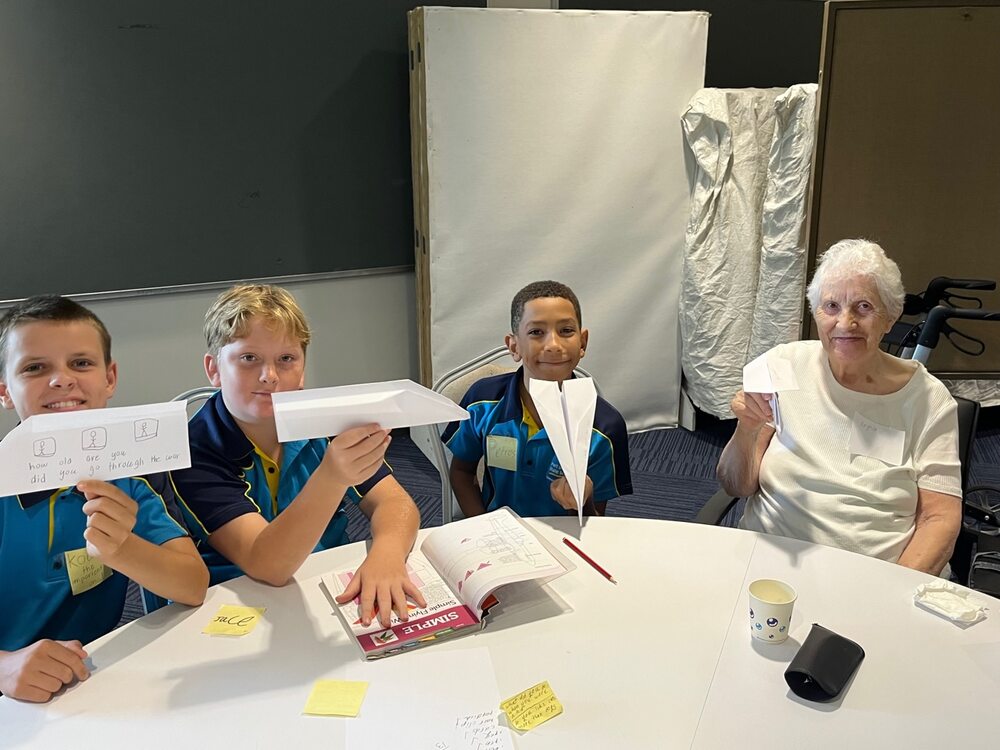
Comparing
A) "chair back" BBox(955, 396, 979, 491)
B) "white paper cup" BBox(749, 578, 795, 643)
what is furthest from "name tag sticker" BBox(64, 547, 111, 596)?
"chair back" BBox(955, 396, 979, 491)

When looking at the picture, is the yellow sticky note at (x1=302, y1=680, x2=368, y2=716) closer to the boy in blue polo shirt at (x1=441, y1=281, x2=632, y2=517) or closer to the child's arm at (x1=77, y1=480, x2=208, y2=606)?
the child's arm at (x1=77, y1=480, x2=208, y2=606)

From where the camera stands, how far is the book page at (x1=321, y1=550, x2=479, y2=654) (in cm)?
125

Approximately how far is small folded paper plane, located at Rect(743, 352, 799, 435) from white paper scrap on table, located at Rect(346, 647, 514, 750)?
2.63ft

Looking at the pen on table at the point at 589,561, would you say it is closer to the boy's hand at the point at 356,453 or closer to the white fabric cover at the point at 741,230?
the boy's hand at the point at 356,453

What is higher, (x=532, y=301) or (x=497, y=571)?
(x=532, y=301)

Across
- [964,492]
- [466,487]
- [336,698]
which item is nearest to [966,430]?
[964,492]

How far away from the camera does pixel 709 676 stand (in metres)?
1.16

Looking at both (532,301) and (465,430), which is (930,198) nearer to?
(532,301)

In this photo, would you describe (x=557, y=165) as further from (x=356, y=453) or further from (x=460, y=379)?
(x=356, y=453)

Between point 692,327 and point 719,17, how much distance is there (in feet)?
5.51

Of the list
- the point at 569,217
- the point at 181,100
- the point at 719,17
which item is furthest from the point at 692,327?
the point at 181,100

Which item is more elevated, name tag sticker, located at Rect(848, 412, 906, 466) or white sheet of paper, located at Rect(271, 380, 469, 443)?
white sheet of paper, located at Rect(271, 380, 469, 443)

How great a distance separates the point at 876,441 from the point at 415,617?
1074 mm

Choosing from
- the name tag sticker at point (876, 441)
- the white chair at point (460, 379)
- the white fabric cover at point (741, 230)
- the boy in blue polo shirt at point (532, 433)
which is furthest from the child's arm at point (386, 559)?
the white fabric cover at point (741, 230)
